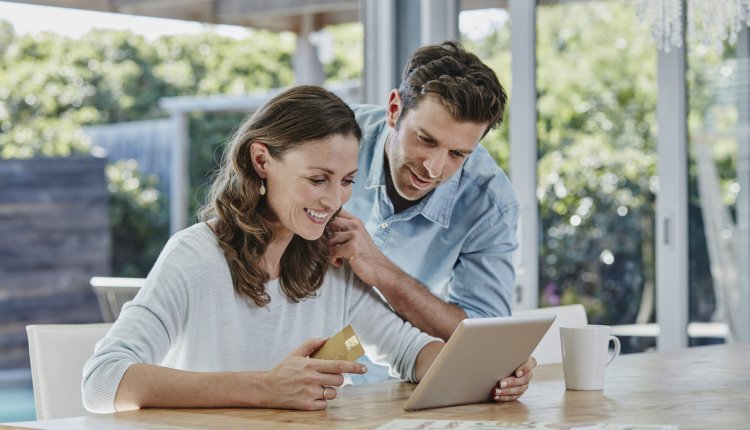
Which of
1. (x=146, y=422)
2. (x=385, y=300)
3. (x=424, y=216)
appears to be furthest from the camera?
(x=424, y=216)

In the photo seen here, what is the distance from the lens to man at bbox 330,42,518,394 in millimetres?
2039

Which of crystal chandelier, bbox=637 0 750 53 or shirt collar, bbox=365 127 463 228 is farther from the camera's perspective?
crystal chandelier, bbox=637 0 750 53

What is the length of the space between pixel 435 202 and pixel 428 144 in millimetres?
191

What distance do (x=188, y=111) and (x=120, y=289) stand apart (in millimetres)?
4100

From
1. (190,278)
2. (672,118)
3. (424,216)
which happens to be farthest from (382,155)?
(672,118)

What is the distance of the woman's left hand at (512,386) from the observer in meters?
1.70

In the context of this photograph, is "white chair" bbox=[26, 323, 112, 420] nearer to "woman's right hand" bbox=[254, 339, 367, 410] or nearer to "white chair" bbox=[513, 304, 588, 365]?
"woman's right hand" bbox=[254, 339, 367, 410]

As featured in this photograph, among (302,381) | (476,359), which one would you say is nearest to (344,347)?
(302,381)

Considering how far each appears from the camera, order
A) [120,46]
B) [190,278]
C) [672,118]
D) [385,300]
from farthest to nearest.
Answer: [120,46] → [672,118] → [385,300] → [190,278]

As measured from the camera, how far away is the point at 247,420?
1457 mm

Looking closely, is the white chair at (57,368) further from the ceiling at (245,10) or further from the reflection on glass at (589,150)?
the ceiling at (245,10)

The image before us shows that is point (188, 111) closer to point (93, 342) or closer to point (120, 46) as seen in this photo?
point (120, 46)

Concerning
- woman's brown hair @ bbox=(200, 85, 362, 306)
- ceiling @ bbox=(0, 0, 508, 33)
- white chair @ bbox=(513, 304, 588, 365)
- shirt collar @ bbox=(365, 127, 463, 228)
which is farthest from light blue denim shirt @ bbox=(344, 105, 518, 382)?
ceiling @ bbox=(0, 0, 508, 33)

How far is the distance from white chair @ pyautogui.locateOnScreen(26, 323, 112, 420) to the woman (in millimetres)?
161
